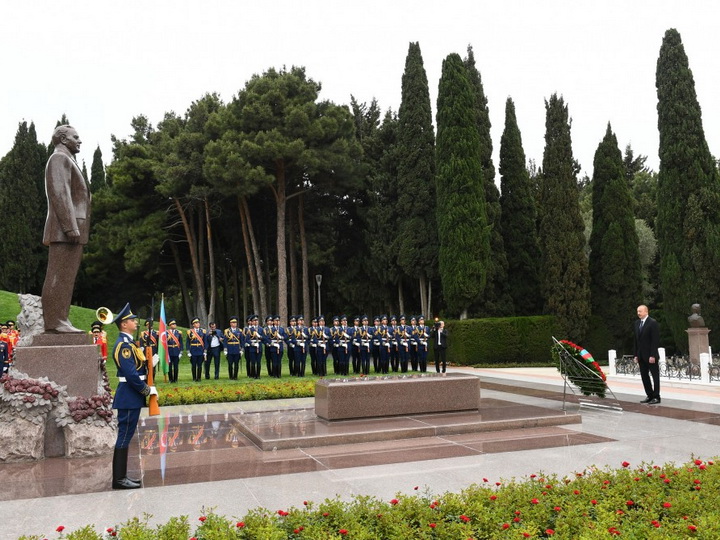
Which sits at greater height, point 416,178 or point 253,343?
point 416,178

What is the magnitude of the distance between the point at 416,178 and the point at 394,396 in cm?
2068

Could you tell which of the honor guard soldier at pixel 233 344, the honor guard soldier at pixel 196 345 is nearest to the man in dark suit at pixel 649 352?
the honor guard soldier at pixel 233 344

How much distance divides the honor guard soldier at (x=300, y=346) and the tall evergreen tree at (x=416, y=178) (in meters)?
11.3

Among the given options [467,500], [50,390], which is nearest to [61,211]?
[50,390]

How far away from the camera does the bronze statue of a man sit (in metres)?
7.43

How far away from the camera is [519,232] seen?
26.5m

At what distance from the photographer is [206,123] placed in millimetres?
29500

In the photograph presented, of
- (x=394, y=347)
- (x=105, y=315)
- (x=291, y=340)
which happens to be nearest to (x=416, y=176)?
(x=394, y=347)

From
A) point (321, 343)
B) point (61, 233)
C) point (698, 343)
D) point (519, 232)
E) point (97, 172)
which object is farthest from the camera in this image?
point (97, 172)

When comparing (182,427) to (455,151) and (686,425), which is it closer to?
(686,425)

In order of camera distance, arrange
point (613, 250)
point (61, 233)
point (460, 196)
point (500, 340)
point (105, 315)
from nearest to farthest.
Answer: point (61, 233)
point (105, 315)
point (500, 340)
point (460, 196)
point (613, 250)

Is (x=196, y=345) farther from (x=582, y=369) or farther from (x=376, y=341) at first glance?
(x=582, y=369)

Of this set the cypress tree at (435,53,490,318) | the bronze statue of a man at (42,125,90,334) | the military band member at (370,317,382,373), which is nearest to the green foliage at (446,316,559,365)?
the cypress tree at (435,53,490,318)

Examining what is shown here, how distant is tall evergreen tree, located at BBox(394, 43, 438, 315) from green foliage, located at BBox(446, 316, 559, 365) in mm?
4796
